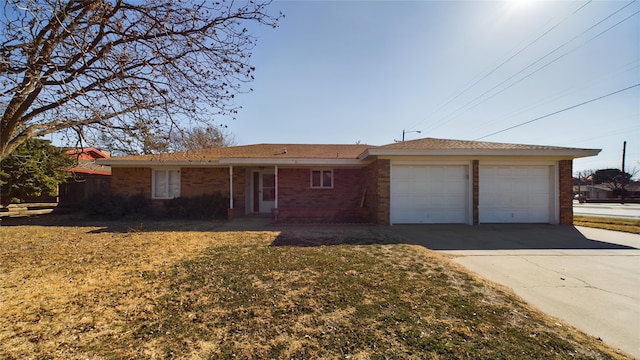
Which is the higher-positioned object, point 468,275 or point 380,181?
point 380,181

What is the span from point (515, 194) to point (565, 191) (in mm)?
1589

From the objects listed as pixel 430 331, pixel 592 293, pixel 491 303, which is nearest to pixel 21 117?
pixel 430 331

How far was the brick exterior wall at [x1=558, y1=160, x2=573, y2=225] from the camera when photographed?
981 centimetres

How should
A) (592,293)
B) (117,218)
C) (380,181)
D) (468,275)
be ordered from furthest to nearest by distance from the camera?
(117,218), (380,181), (468,275), (592,293)

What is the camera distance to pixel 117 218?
1135cm

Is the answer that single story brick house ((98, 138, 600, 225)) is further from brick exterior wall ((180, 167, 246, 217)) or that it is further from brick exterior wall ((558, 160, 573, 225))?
brick exterior wall ((180, 167, 246, 217))

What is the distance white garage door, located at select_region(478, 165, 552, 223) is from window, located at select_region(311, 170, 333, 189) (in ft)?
20.0

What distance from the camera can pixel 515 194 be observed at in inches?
399

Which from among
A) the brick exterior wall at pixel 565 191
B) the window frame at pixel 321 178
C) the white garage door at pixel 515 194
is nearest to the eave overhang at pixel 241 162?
the window frame at pixel 321 178

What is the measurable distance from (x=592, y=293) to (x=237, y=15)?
20.9 feet

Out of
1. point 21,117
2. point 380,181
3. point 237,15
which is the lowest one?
point 380,181

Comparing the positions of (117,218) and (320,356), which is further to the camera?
(117,218)

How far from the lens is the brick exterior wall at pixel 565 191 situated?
981 cm

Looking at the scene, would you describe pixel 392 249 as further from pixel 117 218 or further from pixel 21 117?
pixel 117 218
